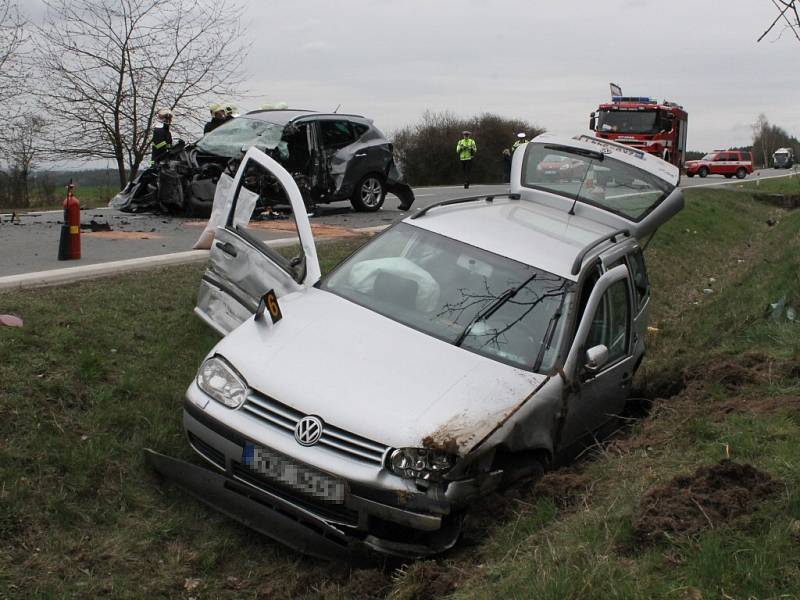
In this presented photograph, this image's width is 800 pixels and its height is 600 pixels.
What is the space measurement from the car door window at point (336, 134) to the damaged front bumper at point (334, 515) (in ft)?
35.7

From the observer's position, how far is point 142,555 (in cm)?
469

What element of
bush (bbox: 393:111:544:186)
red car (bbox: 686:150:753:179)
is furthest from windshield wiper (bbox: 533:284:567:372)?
red car (bbox: 686:150:753:179)

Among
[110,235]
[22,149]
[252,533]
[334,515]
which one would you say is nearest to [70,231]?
[110,235]

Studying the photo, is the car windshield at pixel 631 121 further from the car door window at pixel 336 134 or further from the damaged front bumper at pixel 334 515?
the damaged front bumper at pixel 334 515

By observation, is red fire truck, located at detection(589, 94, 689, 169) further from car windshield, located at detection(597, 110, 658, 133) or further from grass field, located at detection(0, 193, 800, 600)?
grass field, located at detection(0, 193, 800, 600)

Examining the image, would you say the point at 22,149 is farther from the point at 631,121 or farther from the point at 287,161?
the point at 631,121

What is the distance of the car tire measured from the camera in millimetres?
15883

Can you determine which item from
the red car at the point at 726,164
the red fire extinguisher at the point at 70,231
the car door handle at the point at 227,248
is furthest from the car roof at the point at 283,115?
the red car at the point at 726,164

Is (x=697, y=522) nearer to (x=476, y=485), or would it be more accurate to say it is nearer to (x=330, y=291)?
(x=476, y=485)

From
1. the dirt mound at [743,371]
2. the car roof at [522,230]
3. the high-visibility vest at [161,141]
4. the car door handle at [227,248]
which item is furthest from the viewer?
the high-visibility vest at [161,141]

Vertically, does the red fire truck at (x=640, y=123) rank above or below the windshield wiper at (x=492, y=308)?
above

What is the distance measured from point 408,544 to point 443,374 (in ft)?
2.95

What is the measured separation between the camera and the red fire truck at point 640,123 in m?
30.7

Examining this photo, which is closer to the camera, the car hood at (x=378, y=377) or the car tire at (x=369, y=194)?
the car hood at (x=378, y=377)
